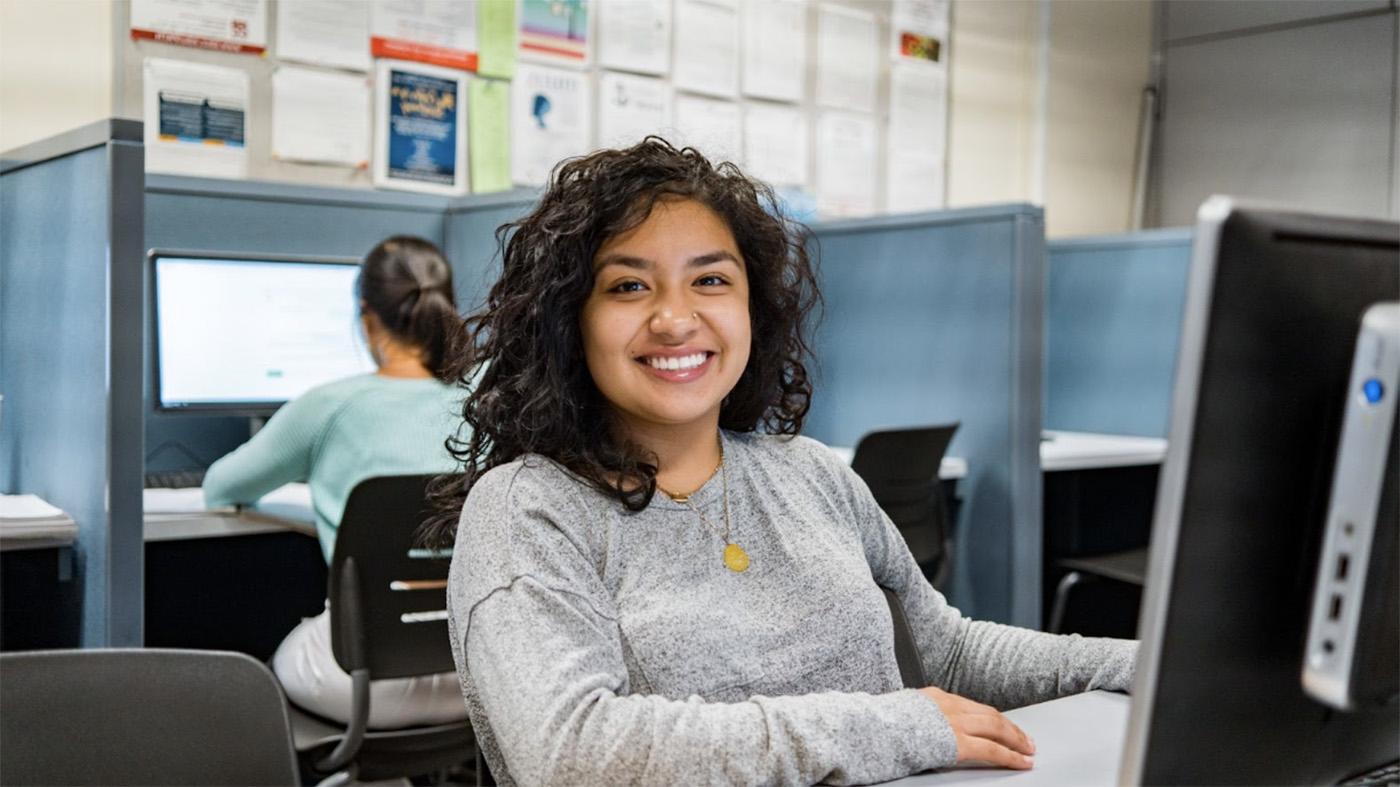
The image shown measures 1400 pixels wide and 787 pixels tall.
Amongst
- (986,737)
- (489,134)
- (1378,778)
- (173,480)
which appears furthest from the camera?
(489,134)

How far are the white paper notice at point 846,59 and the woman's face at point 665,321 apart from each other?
9.87ft

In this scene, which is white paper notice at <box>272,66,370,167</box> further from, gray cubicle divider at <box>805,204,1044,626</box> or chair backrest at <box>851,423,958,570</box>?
chair backrest at <box>851,423,958,570</box>

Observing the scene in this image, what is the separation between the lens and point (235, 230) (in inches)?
104

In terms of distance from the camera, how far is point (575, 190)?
1.14 metres

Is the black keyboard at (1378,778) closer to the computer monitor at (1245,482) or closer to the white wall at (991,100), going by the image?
the computer monitor at (1245,482)

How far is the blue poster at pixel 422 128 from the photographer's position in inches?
125

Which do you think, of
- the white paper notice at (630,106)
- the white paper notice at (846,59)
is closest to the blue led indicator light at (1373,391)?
the white paper notice at (630,106)

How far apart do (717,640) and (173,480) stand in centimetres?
167

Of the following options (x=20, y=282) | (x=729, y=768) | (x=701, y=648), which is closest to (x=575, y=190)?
(x=701, y=648)

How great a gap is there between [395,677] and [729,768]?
110cm

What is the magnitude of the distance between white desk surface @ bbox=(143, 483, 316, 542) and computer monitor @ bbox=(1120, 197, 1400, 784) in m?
1.71

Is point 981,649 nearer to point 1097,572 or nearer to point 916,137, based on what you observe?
point 1097,572

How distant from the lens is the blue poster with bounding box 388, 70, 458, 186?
318 centimetres

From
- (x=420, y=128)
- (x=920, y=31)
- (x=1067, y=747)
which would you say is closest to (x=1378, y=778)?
(x=1067, y=747)
